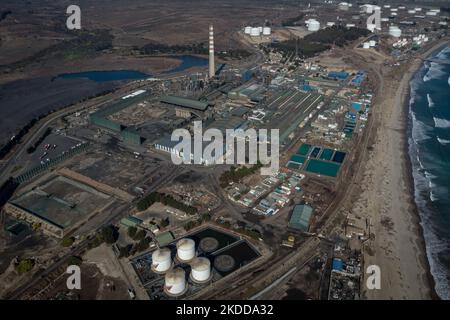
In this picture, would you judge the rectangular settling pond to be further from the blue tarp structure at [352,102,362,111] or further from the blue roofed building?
the blue roofed building

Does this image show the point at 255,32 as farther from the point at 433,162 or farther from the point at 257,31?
the point at 433,162

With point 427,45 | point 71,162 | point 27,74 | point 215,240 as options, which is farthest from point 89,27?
point 215,240

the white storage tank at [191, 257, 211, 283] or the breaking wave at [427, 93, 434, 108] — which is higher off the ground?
the breaking wave at [427, 93, 434, 108]

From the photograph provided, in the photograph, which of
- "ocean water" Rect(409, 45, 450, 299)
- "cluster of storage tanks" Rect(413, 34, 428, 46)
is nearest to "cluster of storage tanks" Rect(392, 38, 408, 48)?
"cluster of storage tanks" Rect(413, 34, 428, 46)

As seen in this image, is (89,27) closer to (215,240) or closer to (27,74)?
(27,74)

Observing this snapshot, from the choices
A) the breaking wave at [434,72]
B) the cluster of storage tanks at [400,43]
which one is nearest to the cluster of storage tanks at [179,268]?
the breaking wave at [434,72]
